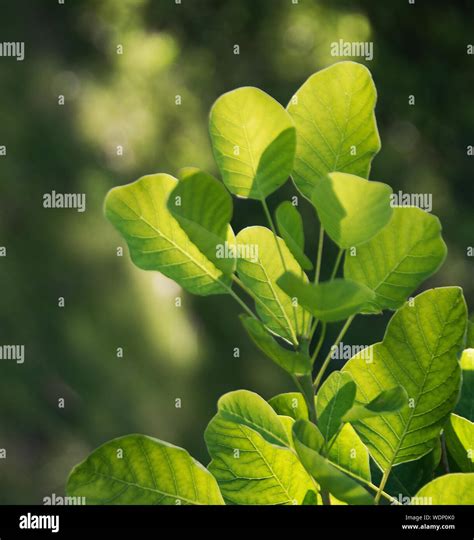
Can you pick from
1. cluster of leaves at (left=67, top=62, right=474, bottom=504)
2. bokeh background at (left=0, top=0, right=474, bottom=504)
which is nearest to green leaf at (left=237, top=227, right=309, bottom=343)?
cluster of leaves at (left=67, top=62, right=474, bottom=504)

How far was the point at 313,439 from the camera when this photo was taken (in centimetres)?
16

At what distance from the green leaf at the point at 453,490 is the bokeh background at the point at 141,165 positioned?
167 centimetres

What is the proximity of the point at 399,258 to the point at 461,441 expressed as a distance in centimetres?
6

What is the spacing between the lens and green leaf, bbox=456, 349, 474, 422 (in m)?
0.21

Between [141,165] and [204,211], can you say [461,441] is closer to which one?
[204,211]

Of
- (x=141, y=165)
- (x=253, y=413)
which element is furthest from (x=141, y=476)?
(x=141, y=165)

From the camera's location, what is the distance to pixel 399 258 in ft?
0.58

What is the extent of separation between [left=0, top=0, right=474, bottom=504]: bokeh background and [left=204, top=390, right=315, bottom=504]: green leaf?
5.43 feet

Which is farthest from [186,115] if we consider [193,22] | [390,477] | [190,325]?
[390,477]

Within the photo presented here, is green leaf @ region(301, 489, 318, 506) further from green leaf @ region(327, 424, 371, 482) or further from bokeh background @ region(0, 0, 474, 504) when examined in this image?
bokeh background @ region(0, 0, 474, 504)

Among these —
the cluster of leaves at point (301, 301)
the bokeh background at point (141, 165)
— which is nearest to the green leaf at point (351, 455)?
the cluster of leaves at point (301, 301)

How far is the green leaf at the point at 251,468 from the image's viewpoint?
0.19 m

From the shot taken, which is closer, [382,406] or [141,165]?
[382,406]
